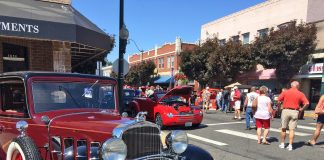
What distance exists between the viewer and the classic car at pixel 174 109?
39.5 feet

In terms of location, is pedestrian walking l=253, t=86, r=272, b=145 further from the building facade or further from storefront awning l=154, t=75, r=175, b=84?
storefront awning l=154, t=75, r=175, b=84

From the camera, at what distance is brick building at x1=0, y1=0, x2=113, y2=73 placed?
24.3 ft

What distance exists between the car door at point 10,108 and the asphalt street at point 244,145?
4428 mm

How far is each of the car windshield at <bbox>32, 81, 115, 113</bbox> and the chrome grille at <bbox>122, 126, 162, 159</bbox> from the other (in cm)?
123

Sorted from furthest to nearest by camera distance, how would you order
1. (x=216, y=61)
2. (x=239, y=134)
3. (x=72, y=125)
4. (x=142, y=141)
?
(x=216, y=61) < (x=239, y=134) < (x=72, y=125) < (x=142, y=141)

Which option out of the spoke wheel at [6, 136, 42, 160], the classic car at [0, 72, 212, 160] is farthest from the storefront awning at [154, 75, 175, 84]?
the spoke wheel at [6, 136, 42, 160]

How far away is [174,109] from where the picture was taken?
12219 mm

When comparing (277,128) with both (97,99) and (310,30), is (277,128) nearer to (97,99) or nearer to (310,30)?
(97,99)

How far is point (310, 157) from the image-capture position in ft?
25.5

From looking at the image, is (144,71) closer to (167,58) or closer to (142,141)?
(167,58)

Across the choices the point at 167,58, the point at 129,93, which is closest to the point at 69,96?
the point at 129,93

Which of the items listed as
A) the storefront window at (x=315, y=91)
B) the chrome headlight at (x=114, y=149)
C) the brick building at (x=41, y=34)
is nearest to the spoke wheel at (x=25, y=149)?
the chrome headlight at (x=114, y=149)

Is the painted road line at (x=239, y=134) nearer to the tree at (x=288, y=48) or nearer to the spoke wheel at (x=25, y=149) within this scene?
the spoke wheel at (x=25, y=149)

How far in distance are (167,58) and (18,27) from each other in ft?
118
